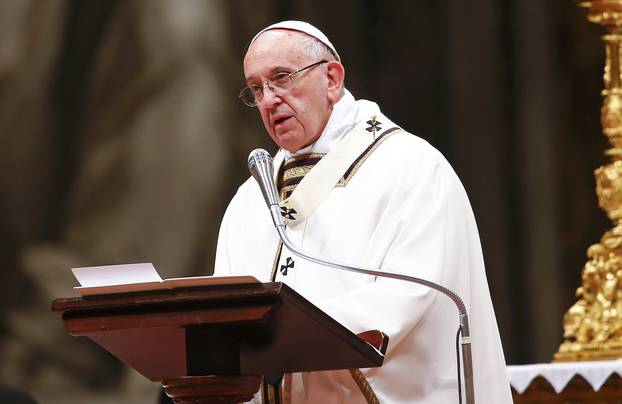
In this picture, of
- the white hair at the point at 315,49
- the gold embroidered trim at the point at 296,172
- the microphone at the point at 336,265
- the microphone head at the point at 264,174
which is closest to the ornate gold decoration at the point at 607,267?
the gold embroidered trim at the point at 296,172

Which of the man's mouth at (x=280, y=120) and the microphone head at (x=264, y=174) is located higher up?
the man's mouth at (x=280, y=120)

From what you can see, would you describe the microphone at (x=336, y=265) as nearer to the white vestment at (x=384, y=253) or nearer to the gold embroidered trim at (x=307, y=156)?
the white vestment at (x=384, y=253)

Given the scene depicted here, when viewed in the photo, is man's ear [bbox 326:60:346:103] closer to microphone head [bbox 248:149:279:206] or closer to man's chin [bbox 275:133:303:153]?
man's chin [bbox 275:133:303:153]

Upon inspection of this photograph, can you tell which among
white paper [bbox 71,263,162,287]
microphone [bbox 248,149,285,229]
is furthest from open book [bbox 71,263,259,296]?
microphone [bbox 248,149,285,229]

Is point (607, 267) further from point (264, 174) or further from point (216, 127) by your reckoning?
point (216, 127)

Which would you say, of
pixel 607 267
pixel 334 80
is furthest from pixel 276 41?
pixel 607 267

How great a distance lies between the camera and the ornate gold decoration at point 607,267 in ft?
19.1

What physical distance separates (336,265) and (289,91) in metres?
1.10

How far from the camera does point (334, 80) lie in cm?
464

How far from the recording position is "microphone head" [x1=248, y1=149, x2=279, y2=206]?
3783 millimetres

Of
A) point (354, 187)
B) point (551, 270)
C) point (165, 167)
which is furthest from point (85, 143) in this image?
point (354, 187)

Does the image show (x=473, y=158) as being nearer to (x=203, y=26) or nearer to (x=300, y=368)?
(x=203, y=26)

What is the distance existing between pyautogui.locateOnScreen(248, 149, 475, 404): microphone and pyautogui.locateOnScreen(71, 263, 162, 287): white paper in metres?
0.39

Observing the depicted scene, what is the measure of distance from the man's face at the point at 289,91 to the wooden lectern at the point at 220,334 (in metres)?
1.16
